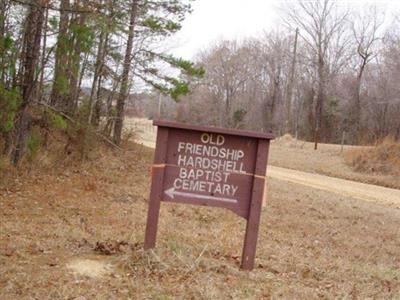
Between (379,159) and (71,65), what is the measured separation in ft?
52.1

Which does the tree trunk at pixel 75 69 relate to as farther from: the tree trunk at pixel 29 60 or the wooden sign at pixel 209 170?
the wooden sign at pixel 209 170

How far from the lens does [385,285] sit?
5.52m

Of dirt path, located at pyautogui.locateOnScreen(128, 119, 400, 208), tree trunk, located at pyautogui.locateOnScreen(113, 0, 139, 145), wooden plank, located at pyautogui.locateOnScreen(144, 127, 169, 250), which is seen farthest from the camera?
tree trunk, located at pyautogui.locateOnScreen(113, 0, 139, 145)

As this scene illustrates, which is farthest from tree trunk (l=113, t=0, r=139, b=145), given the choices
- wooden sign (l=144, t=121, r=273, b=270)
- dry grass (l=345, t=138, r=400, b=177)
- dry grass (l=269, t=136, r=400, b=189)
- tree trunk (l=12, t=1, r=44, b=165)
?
wooden sign (l=144, t=121, r=273, b=270)

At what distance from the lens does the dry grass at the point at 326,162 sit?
821 inches

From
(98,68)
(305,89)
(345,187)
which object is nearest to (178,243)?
(98,68)

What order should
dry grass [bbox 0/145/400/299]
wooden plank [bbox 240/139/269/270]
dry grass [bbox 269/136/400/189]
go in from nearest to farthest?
dry grass [bbox 0/145/400/299] < wooden plank [bbox 240/139/269/270] < dry grass [bbox 269/136/400/189]

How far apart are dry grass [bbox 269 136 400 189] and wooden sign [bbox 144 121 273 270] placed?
51.0ft

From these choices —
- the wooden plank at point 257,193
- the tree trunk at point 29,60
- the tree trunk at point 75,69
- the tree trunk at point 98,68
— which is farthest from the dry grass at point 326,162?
the wooden plank at point 257,193

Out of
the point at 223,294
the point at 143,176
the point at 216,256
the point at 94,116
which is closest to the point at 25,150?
the point at 143,176

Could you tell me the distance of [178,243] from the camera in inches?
235

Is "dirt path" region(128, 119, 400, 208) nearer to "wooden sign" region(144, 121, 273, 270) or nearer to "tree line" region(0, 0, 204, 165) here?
"tree line" region(0, 0, 204, 165)

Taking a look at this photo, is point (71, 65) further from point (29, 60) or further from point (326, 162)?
point (326, 162)

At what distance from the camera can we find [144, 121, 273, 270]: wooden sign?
5.15m
